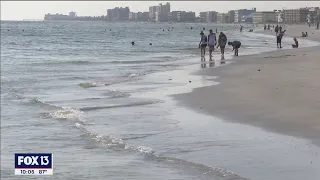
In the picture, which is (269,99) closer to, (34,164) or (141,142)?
(141,142)

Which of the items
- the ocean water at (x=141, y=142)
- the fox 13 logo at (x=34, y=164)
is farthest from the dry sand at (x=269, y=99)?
the fox 13 logo at (x=34, y=164)

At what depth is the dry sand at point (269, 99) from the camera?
10.3 m

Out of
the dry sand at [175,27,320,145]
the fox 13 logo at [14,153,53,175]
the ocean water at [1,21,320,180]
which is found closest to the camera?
the fox 13 logo at [14,153,53,175]

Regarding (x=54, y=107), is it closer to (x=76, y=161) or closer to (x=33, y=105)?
(x=33, y=105)

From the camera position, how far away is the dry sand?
1034 centimetres

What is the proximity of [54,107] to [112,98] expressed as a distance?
1.96m

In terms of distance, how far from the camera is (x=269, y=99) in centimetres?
1317

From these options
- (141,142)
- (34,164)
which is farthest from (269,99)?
(34,164)

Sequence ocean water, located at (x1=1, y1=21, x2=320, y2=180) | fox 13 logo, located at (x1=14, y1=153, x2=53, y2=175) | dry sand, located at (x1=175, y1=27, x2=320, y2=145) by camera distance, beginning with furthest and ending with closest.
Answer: dry sand, located at (x1=175, y1=27, x2=320, y2=145) → ocean water, located at (x1=1, y1=21, x2=320, y2=180) → fox 13 logo, located at (x1=14, y1=153, x2=53, y2=175)

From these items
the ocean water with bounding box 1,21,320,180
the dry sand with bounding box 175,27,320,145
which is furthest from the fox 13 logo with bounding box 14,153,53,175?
the dry sand with bounding box 175,27,320,145

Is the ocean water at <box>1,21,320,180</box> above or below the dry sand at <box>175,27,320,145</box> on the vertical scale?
below

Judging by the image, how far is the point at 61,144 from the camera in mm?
9516

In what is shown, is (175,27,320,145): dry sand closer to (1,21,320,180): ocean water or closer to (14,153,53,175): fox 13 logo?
(1,21,320,180): ocean water

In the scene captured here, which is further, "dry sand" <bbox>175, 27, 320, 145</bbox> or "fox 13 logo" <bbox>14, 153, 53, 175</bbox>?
"dry sand" <bbox>175, 27, 320, 145</bbox>
